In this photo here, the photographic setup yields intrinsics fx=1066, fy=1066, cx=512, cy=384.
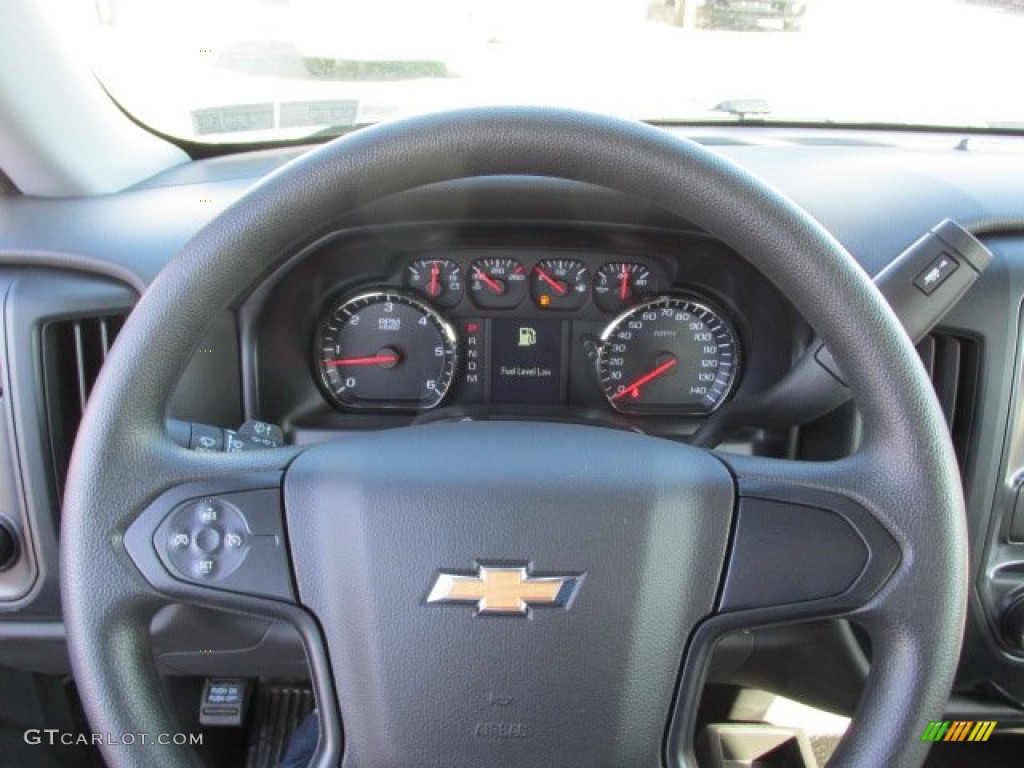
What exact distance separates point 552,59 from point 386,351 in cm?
77

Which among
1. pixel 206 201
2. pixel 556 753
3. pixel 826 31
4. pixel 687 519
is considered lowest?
pixel 556 753

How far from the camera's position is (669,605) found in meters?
1.24

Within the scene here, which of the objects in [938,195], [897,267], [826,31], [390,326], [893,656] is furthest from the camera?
[826,31]

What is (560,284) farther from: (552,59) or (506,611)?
(506,611)

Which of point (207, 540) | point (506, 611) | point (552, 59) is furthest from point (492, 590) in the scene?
point (552, 59)

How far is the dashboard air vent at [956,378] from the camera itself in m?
1.78

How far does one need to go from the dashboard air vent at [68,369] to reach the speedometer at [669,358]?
918mm

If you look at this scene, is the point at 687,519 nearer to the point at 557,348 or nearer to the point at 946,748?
the point at 557,348

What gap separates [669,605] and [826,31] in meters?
1.66

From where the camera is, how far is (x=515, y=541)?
1233 mm

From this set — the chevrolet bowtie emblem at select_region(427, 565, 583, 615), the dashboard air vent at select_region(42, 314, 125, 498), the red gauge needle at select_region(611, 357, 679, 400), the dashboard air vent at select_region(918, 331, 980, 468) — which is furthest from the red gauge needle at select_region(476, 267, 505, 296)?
the chevrolet bowtie emblem at select_region(427, 565, 583, 615)

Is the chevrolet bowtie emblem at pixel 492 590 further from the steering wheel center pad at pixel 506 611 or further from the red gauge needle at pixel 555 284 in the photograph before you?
the red gauge needle at pixel 555 284

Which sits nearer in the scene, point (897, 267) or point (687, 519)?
point (687, 519)

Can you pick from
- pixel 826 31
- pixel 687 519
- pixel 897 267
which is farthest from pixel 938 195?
pixel 687 519
